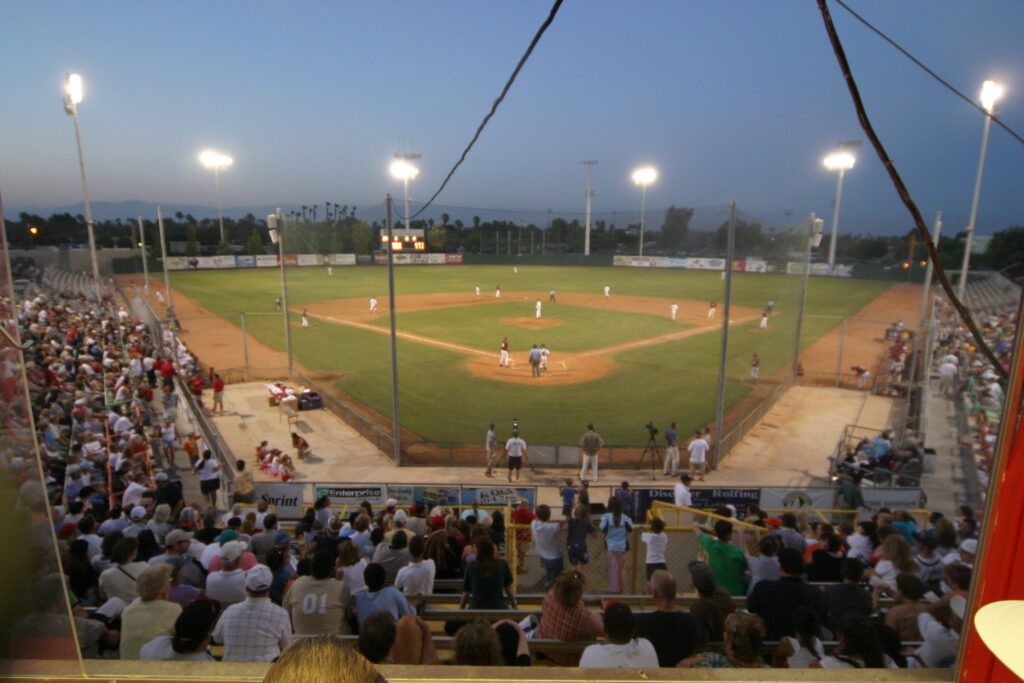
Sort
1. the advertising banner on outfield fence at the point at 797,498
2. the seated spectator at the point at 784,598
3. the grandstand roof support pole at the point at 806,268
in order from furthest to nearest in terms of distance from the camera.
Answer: the grandstand roof support pole at the point at 806,268 < the advertising banner on outfield fence at the point at 797,498 < the seated spectator at the point at 784,598

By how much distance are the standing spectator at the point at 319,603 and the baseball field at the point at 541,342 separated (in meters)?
12.8

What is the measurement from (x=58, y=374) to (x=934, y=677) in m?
17.4

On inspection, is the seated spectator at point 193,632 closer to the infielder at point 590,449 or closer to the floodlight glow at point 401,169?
the infielder at point 590,449

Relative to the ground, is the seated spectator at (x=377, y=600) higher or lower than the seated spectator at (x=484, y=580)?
higher

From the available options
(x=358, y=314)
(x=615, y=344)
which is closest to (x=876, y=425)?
(x=615, y=344)

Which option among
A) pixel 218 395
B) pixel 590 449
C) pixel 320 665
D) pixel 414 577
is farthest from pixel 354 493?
pixel 320 665

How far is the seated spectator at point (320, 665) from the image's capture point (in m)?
1.14

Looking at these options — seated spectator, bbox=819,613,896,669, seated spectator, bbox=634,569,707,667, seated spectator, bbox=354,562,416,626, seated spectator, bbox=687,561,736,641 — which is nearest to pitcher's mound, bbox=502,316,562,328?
seated spectator, bbox=687,561,736,641

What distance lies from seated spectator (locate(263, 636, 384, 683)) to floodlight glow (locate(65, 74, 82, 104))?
31.2 m

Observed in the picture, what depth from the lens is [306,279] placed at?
24453mm

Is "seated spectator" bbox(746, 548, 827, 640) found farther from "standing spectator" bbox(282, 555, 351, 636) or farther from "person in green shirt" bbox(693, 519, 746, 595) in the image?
"standing spectator" bbox(282, 555, 351, 636)

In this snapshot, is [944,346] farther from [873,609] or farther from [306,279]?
[306,279]

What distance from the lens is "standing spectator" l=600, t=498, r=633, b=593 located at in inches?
297

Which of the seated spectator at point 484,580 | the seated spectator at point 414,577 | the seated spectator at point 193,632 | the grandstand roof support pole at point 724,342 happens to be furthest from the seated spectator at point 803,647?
the grandstand roof support pole at point 724,342
